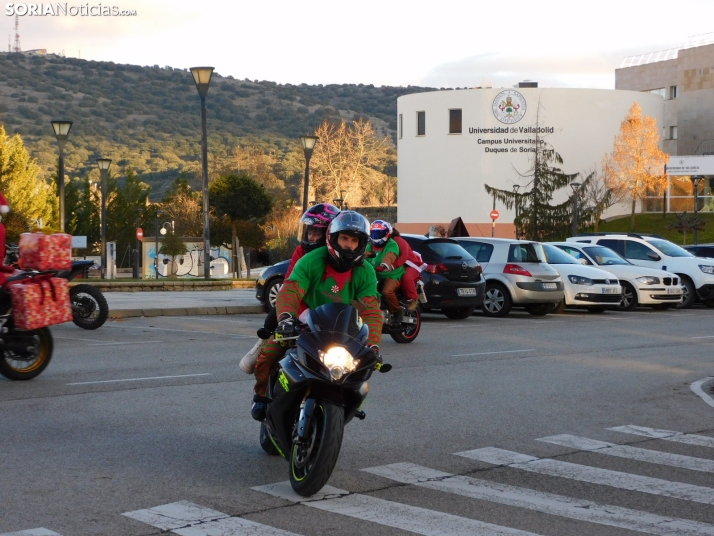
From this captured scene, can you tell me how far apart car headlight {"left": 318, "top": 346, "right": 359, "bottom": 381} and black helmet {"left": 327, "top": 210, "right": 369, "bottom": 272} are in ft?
2.32

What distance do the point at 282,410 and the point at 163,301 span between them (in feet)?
58.6

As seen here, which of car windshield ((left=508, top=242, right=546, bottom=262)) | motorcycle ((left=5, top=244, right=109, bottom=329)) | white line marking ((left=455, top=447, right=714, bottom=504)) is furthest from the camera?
car windshield ((left=508, top=242, right=546, bottom=262))

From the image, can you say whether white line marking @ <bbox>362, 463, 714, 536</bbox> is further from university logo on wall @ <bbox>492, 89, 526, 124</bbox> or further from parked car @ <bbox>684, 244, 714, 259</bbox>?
university logo on wall @ <bbox>492, 89, 526, 124</bbox>

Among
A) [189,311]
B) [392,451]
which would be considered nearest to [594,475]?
[392,451]

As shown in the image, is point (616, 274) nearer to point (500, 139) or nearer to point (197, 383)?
point (197, 383)

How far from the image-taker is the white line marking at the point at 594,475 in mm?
6465

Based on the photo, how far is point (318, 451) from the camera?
586cm

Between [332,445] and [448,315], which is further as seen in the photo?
[448,315]

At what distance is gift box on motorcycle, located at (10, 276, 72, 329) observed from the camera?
34.6 ft

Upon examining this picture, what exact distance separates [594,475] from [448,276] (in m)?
12.9

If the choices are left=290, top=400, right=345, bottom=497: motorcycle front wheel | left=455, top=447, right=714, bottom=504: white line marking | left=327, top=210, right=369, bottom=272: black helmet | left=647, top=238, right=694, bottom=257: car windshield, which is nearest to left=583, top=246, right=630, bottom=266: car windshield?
left=647, top=238, right=694, bottom=257: car windshield

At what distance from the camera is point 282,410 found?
6.25 metres

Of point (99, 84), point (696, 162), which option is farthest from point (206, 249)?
point (99, 84)

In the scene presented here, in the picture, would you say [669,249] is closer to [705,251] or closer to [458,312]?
[705,251]
